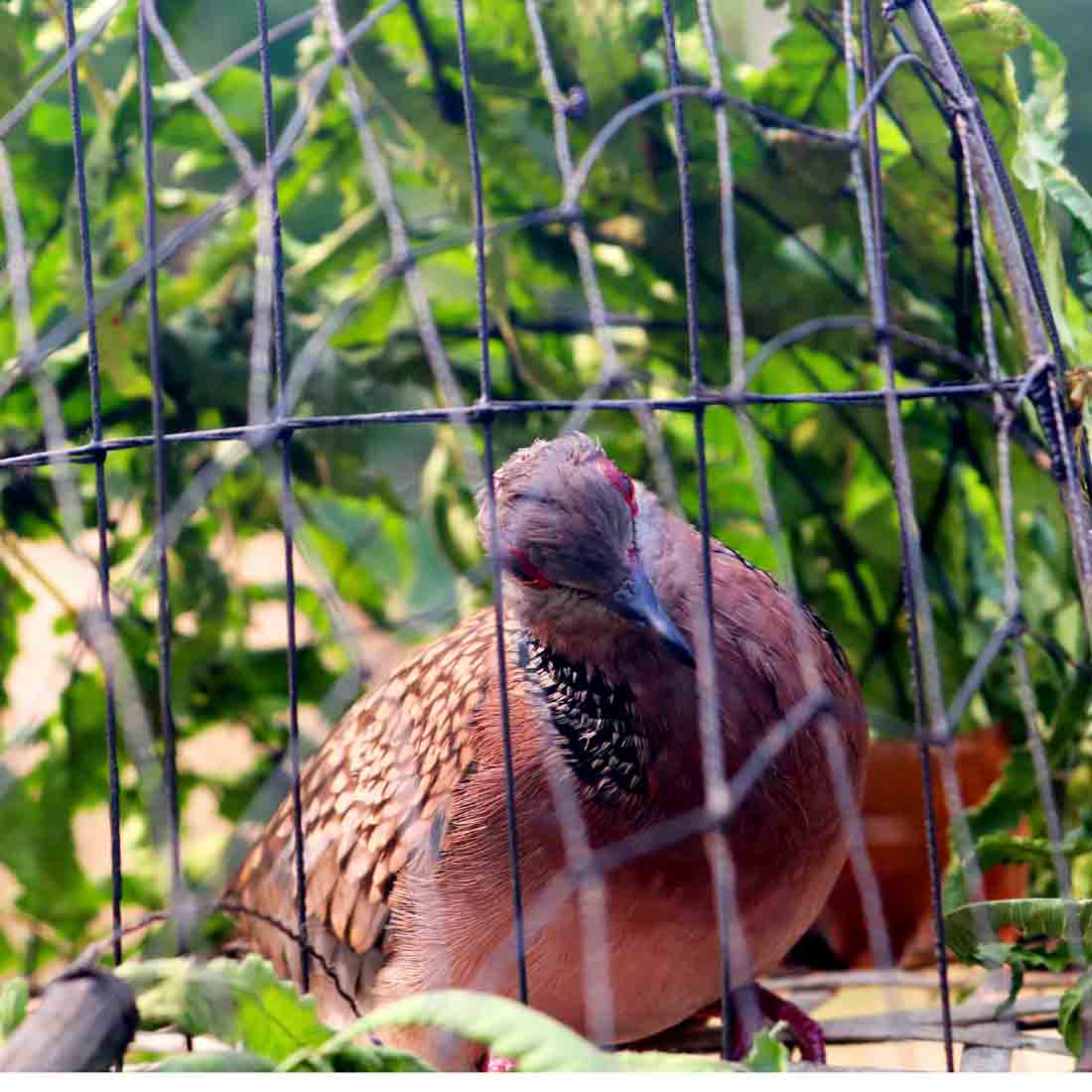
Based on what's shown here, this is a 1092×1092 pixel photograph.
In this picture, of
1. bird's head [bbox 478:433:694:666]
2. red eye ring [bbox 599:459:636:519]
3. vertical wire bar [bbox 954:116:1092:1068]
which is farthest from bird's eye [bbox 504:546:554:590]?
vertical wire bar [bbox 954:116:1092:1068]

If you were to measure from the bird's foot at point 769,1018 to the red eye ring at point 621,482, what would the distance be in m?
0.76

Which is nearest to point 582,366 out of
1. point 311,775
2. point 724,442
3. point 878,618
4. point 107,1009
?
point 724,442

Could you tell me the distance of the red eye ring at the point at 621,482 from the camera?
5.74 feet

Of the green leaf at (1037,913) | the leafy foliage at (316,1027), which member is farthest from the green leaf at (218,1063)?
the green leaf at (1037,913)

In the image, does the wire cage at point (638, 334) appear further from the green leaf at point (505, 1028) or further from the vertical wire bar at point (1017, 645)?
the green leaf at point (505, 1028)

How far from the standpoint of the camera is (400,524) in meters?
3.24

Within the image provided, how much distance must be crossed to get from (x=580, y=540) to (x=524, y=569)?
0.31 ft

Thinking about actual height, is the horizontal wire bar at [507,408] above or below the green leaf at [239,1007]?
above

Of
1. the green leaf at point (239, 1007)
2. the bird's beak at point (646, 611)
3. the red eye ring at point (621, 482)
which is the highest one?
the red eye ring at point (621, 482)

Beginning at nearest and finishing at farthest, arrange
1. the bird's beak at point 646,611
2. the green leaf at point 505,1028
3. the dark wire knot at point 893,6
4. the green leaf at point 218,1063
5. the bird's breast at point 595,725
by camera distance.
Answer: the green leaf at point 505,1028 < the green leaf at point 218,1063 < the dark wire knot at point 893,6 < the bird's beak at point 646,611 < the bird's breast at point 595,725

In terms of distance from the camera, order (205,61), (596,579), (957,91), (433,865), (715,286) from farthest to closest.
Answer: (205,61), (715,286), (433,865), (596,579), (957,91)

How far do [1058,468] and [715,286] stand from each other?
4.77 ft

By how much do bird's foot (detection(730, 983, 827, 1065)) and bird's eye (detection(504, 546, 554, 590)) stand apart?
2.38 ft

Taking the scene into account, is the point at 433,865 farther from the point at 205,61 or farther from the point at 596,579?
the point at 205,61
